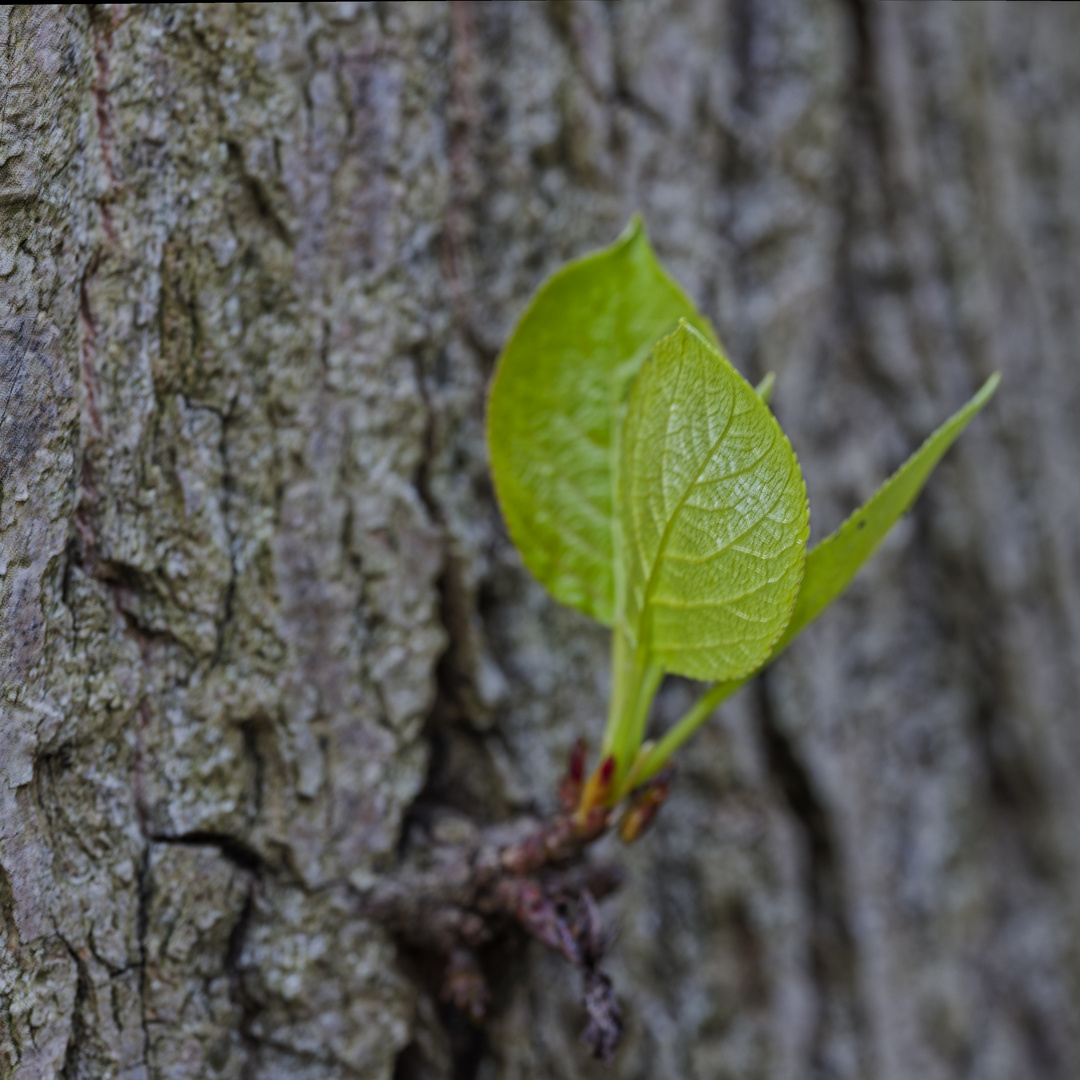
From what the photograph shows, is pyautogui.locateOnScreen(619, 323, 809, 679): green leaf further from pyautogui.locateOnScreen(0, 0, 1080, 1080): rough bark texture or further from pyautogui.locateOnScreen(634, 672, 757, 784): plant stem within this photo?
pyautogui.locateOnScreen(0, 0, 1080, 1080): rough bark texture

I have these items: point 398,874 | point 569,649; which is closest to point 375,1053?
point 398,874

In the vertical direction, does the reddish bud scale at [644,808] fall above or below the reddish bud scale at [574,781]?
below

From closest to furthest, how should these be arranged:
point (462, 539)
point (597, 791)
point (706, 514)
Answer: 1. point (706, 514)
2. point (597, 791)
3. point (462, 539)

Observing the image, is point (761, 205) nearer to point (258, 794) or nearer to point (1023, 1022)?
point (258, 794)

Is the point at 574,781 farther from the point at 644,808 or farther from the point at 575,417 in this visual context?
the point at 575,417

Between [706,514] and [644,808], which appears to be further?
[644,808]

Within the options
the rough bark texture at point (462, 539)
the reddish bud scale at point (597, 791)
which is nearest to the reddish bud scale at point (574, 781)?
the reddish bud scale at point (597, 791)

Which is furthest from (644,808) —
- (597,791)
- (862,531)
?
(862,531)

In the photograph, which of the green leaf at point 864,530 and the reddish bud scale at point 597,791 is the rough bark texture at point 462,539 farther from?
the green leaf at point 864,530
